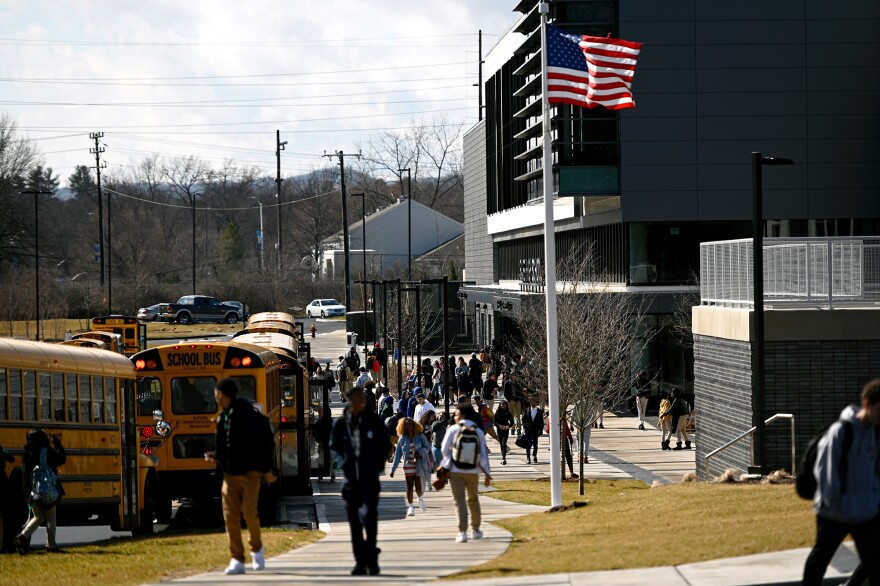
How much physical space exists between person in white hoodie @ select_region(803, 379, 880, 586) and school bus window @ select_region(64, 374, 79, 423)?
35.6 ft

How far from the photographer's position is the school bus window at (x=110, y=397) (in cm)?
1736

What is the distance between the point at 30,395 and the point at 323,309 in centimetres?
8255

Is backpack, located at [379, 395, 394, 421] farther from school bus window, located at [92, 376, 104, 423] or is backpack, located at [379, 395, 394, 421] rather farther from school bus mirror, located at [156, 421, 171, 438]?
school bus window, located at [92, 376, 104, 423]

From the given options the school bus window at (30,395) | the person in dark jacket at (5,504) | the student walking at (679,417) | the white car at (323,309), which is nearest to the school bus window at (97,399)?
the school bus window at (30,395)

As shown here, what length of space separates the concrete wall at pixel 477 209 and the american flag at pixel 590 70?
51.4 meters

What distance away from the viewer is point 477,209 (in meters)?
→ 76.4

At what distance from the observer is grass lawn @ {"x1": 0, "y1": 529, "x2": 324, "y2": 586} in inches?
449

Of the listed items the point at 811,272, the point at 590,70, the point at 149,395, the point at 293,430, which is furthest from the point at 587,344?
the point at 149,395

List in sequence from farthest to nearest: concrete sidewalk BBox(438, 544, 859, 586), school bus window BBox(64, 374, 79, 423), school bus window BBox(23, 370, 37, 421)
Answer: school bus window BBox(64, 374, 79, 423), school bus window BBox(23, 370, 37, 421), concrete sidewalk BBox(438, 544, 859, 586)

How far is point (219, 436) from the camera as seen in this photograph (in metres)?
10.5

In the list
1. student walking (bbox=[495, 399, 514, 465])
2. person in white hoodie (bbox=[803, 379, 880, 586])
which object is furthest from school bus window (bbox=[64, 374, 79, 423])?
student walking (bbox=[495, 399, 514, 465])

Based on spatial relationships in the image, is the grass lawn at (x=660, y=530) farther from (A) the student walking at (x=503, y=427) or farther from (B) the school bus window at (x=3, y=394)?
(A) the student walking at (x=503, y=427)

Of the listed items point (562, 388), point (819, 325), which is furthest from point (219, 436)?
point (562, 388)

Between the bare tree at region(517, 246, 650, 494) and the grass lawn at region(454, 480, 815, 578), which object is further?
the bare tree at region(517, 246, 650, 494)
